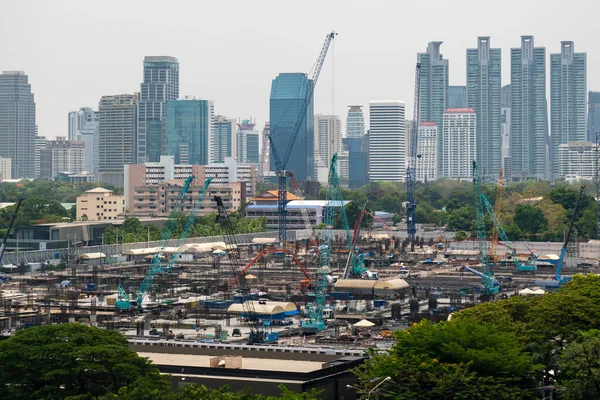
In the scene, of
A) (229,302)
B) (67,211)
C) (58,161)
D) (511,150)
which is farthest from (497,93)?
(229,302)

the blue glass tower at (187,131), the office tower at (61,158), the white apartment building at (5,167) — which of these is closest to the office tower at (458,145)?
the blue glass tower at (187,131)

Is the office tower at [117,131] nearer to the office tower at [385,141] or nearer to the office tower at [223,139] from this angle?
the office tower at [223,139]

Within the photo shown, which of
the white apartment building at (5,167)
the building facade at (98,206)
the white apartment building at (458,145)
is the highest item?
the white apartment building at (458,145)

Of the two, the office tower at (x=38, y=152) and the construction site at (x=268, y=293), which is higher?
the office tower at (x=38, y=152)

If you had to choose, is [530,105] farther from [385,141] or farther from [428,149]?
[385,141]

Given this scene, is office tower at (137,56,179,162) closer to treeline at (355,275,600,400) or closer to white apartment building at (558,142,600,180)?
white apartment building at (558,142,600,180)

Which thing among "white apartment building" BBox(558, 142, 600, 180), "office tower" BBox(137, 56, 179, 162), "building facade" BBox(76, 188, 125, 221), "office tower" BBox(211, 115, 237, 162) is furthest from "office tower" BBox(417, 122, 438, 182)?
"building facade" BBox(76, 188, 125, 221)
